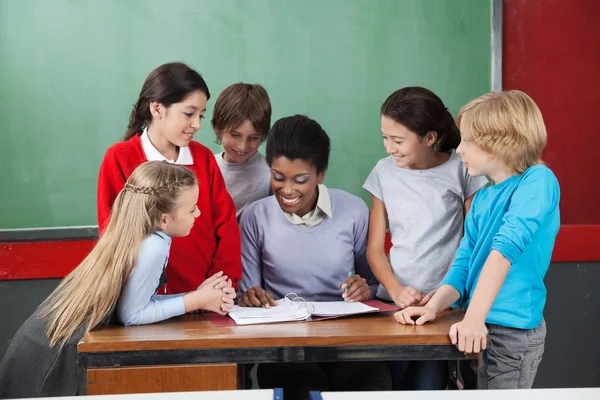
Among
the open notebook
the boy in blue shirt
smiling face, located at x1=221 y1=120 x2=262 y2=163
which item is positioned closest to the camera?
the boy in blue shirt

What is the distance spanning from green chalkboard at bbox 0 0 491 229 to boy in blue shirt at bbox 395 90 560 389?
1171 mm

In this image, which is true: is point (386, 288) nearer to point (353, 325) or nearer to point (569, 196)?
point (353, 325)

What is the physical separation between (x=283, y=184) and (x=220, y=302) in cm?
46

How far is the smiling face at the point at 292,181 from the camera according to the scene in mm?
2203

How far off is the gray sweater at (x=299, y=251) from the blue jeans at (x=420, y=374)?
0.27 meters

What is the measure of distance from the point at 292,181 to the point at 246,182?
0.45 m

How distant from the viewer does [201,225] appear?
2258mm

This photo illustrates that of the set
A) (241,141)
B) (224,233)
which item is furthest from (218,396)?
(241,141)

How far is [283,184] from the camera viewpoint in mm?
2213

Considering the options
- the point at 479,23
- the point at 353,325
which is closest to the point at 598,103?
the point at 479,23

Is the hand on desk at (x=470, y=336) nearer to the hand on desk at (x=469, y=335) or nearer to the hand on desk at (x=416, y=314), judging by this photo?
the hand on desk at (x=469, y=335)

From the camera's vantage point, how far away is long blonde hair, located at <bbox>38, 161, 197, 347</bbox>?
1814 millimetres

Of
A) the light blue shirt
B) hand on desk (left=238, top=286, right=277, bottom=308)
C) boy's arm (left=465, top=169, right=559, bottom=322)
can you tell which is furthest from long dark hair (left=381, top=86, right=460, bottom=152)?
the light blue shirt

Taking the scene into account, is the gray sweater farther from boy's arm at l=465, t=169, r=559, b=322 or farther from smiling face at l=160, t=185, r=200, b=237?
boy's arm at l=465, t=169, r=559, b=322
